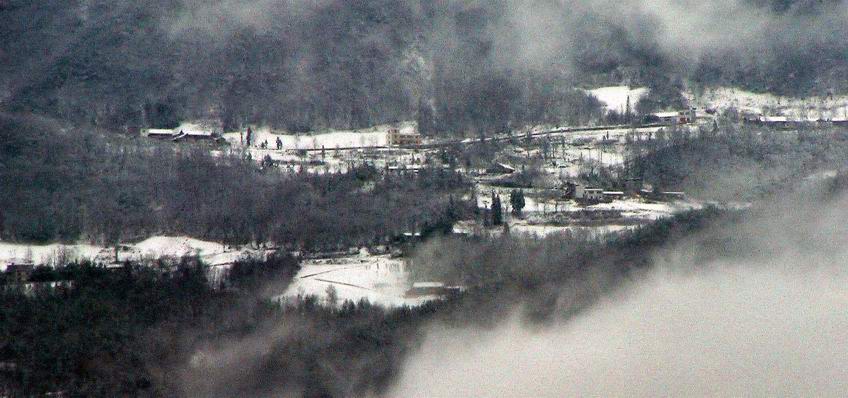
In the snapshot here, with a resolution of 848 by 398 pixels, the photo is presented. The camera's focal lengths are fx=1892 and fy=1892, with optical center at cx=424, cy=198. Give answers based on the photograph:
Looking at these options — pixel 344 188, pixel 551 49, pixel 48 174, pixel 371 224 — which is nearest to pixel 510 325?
pixel 371 224

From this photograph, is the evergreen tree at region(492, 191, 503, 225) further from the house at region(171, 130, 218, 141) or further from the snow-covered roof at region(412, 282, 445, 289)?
the house at region(171, 130, 218, 141)

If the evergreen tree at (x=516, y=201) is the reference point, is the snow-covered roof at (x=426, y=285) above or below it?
below

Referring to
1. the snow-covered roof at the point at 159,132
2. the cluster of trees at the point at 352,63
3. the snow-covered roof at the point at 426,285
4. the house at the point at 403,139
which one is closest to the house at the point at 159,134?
the snow-covered roof at the point at 159,132

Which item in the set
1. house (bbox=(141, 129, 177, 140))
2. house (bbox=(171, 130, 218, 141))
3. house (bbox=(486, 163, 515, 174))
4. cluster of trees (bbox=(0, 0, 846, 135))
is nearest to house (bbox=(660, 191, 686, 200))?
house (bbox=(486, 163, 515, 174))

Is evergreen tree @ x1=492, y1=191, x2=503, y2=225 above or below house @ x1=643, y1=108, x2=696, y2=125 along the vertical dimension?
below

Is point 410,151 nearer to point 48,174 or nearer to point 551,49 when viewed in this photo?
point 48,174

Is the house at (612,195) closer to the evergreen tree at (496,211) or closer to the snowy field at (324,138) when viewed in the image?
the evergreen tree at (496,211)

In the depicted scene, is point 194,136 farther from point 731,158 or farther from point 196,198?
point 731,158
